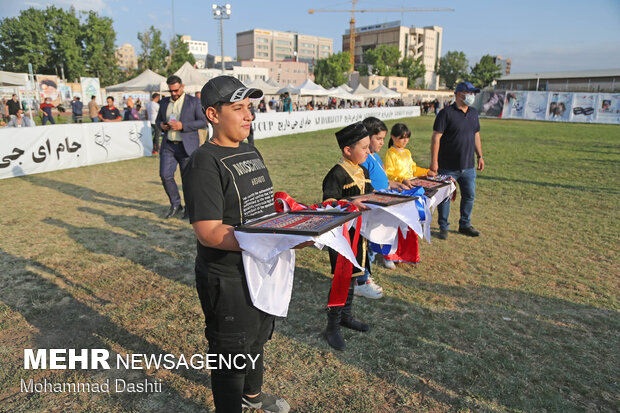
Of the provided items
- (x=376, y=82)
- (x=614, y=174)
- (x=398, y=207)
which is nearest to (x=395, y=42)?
(x=376, y=82)

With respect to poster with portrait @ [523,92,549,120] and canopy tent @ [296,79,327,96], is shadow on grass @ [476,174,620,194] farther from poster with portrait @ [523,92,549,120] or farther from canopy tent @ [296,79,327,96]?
poster with portrait @ [523,92,549,120]

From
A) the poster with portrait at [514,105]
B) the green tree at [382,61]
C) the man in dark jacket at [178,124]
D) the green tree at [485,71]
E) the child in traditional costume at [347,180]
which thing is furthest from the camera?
the green tree at [382,61]

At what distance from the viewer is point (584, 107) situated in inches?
1491

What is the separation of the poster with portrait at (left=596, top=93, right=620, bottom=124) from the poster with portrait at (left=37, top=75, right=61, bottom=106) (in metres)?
60.1

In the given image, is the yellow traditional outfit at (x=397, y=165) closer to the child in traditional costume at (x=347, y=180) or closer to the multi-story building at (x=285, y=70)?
the child in traditional costume at (x=347, y=180)

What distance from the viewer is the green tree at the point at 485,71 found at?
98.6 meters

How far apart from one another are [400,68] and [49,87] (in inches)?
3721

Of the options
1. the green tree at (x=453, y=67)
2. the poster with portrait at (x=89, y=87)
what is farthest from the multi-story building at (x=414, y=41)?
the poster with portrait at (x=89, y=87)

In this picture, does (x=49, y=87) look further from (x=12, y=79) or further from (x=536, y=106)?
(x=536, y=106)

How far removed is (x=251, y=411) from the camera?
2561 millimetres

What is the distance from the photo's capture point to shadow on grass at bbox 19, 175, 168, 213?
291 inches

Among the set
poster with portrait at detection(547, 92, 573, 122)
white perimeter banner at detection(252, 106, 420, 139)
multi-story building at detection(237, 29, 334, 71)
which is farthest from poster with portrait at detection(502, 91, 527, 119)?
multi-story building at detection(237, 29, 334, 71)

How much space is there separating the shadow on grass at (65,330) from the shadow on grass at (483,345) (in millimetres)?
1137

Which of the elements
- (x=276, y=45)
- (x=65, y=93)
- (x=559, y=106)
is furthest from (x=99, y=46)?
(x=276, y=45)
